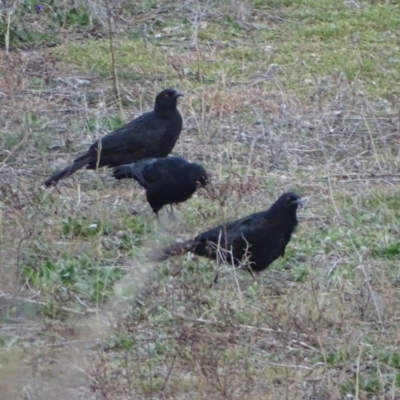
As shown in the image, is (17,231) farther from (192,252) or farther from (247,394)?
(247,394)

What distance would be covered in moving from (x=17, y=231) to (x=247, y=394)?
2.37m

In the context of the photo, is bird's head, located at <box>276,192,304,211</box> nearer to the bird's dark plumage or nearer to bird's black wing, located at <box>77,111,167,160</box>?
the bird's dark plumage

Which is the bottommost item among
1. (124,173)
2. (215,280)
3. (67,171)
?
(67,171)

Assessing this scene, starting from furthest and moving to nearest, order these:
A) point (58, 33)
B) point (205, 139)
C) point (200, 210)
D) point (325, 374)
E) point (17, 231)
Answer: point (58, 33) < point (205, 139) < point (200, 210) < point (17, 231) < point (325, 374)

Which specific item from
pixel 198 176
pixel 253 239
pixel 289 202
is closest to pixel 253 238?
pixel 253 239

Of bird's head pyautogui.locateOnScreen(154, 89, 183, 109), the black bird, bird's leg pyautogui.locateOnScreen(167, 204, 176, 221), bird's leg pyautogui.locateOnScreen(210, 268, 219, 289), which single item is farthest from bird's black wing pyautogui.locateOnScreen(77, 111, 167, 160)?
A: bird's leg pyautogui.locateOnScreen(210, 268, 219, 289)

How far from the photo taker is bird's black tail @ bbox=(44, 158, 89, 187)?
338 inches

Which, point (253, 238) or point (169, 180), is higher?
point (253, 238)

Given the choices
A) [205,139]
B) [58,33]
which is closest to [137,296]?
[205,139]

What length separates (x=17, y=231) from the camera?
22.9 ft

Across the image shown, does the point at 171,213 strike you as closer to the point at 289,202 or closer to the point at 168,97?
the point at 289,202

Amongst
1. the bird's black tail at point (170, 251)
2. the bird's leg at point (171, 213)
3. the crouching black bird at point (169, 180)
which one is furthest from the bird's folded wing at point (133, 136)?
the bird's black tail at point (170, 251)

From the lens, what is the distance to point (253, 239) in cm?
706

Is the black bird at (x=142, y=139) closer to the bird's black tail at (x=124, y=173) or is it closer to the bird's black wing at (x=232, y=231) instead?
the bird's black tail at (x=124, y=173)
